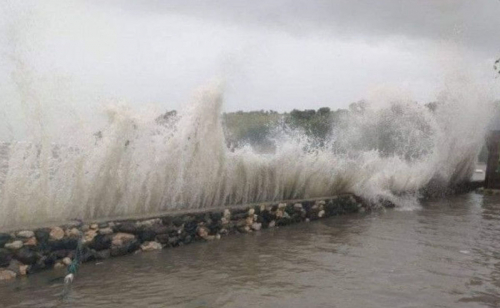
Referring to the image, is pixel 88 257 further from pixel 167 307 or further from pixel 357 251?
pixel 357 251

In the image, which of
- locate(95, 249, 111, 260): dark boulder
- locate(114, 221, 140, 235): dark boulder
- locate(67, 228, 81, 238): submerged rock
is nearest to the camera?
locate(67, 228, 81, 238): submerged rock

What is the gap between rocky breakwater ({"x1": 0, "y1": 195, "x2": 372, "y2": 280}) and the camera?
6.11 m

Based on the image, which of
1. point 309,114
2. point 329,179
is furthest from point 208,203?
point 309,114

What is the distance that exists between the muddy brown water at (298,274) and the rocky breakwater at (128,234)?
0.22 m

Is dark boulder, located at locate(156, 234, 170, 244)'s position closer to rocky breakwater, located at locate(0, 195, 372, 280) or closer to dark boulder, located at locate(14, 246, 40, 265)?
rocky breakwater, located at locate(0, 195, 372, 280)

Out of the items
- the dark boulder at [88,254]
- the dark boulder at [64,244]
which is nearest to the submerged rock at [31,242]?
the dark boulder at [64,244]

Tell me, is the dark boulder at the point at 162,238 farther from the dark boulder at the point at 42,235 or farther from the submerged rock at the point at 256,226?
the submerged rock at the point at 256,226

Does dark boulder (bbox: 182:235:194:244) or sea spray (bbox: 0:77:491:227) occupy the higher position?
sea spray (bbox: 0:77:491:227)

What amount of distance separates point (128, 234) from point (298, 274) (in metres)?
2.82

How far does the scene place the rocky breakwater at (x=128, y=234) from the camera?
20.1ft

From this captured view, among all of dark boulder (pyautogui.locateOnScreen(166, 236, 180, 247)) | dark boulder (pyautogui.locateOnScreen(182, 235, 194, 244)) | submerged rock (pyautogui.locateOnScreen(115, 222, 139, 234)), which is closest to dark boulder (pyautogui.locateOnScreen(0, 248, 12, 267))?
submerged rock (pyautogui.locateOnScreen(115, 222, 139, 234))

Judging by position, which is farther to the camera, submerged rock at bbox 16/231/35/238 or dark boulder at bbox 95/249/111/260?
dark boulder at bbox 95/249/111/260

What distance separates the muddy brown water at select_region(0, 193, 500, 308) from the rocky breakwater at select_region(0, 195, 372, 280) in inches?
8.5

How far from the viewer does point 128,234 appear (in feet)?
24.2
